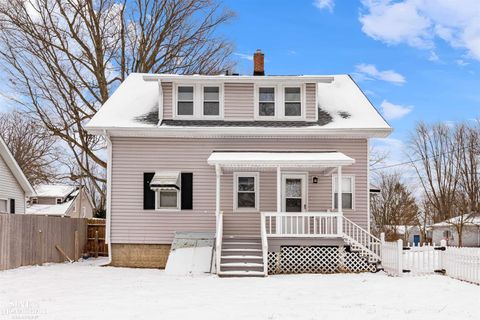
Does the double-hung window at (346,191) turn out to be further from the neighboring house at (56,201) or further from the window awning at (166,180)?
the neighboring house at (56,201)

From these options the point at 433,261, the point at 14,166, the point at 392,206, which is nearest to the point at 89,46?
the point at 14,166

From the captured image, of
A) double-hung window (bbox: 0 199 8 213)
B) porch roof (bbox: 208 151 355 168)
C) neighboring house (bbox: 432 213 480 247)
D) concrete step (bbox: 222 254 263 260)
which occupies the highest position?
porch roof (bbox: 208 151 355 168)

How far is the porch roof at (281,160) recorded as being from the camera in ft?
49.1

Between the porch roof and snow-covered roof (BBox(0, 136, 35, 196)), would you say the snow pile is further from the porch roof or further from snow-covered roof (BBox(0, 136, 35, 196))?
snow-covered roof (BBox(0, 136, 35, 196))

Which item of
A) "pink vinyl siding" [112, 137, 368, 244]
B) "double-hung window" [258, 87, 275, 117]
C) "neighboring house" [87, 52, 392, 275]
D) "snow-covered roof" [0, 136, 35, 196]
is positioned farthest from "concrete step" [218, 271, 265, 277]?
"snow-covered roof" [0, 136, 35, 196]

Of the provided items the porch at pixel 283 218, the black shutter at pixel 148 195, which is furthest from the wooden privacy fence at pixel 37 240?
the porch at pixel 283 218

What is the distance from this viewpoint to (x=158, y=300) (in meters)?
9.68

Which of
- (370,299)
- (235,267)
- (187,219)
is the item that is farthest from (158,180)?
(370,299)

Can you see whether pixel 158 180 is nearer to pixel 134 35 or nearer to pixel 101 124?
pixel 101 124

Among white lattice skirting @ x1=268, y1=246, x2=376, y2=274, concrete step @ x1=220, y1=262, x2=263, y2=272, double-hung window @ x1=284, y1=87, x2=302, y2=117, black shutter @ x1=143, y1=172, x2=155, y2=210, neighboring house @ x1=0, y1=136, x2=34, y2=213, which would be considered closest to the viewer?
concrete step @ x1=220, y1=262, x2=263, y2=272

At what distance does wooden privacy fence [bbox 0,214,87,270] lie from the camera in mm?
14992

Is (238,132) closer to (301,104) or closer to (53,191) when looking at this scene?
(301,104)

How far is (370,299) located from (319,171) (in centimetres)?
734

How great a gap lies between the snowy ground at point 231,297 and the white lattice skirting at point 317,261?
909 millimetres
